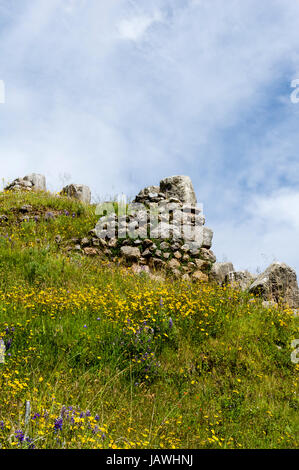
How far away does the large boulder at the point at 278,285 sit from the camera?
10.9m

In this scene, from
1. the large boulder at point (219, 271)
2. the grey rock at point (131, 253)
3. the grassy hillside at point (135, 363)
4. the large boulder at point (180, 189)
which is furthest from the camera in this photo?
the large boulder at point (180, 189)

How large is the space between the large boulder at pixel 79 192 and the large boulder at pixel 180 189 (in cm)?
369

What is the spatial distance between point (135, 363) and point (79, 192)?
42.1ft

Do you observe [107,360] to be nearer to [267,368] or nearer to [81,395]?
[81,395]

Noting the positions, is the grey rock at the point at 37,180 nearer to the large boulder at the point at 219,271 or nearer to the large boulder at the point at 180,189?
the large boulder at the point at 180,189

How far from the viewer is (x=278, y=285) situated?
11.2 metres

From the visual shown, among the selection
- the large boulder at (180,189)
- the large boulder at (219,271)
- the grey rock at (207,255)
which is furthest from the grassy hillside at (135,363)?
the large boulder at (180,189)

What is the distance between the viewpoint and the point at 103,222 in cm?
1375

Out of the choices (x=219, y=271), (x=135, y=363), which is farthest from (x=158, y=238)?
(x=135, y=363)

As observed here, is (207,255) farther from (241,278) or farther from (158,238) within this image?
(158,238)

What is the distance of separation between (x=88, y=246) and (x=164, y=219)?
9.13 feet

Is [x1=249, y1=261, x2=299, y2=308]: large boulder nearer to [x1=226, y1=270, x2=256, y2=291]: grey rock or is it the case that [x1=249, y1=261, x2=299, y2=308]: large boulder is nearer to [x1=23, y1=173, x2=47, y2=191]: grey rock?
[x1=226, y1=270, x2=256, y2=291]: grey rock

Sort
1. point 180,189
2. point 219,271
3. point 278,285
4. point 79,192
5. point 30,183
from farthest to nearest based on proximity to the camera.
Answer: point 30,183 < point 79,192 < point 180,189 < point 219,271 < point 278,285

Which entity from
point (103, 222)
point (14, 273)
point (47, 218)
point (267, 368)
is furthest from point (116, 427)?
point (47, 218)
